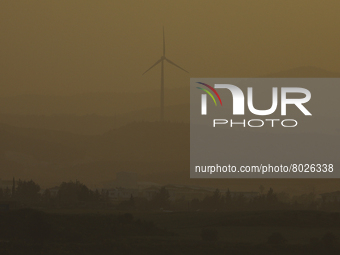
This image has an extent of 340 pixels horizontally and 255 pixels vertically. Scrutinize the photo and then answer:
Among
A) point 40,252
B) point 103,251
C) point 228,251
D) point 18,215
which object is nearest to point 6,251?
point 40,252

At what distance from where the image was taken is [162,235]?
118812 mm

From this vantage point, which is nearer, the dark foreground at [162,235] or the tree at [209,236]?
the dark foreground at [162,235]

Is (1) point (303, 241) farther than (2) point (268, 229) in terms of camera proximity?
No

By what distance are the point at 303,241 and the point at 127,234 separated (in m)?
32.4

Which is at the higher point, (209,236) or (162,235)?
(209,236)

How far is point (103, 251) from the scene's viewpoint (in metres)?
86.1

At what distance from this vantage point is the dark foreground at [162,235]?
88.7m

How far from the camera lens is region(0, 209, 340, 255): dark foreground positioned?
8869 centimetres

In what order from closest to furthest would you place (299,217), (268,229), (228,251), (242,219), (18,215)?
(228,251), (18,215), (268,229), (299,217), (242,219)

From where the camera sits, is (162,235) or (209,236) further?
(162,235)

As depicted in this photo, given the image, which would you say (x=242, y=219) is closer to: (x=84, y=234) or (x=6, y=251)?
(x=84, y=234)

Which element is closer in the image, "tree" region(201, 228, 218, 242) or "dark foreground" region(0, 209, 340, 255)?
"dark foreground" region(0, 209, 340, 255)

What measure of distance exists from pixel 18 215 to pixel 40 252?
45377 mm

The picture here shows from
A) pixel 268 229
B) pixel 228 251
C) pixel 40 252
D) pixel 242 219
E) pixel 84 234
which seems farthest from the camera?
pixel 242 219
